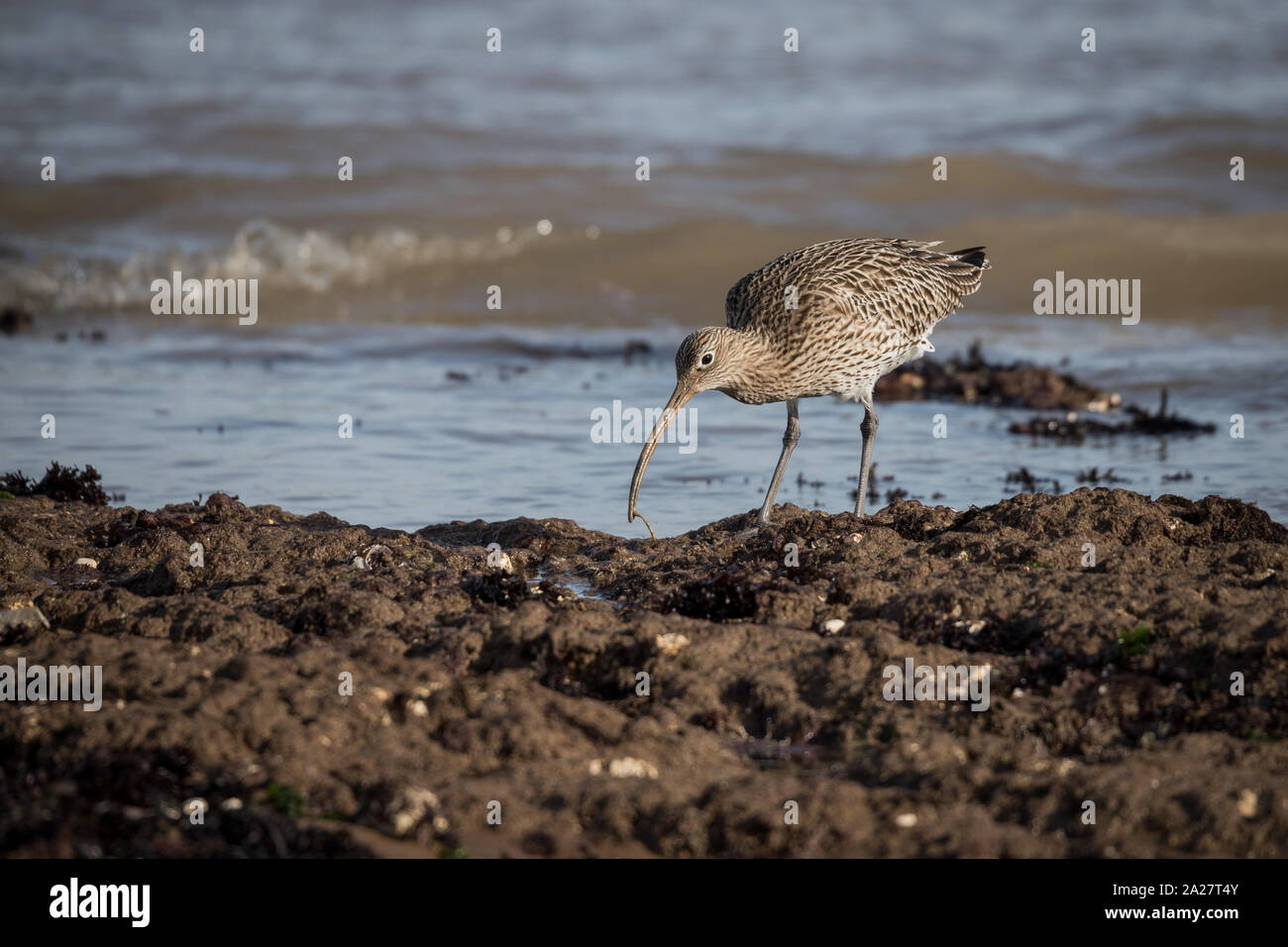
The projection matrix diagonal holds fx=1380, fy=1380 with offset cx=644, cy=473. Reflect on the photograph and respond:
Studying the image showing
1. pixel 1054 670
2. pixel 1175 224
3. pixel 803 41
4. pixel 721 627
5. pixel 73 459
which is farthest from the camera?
pixel 803 41

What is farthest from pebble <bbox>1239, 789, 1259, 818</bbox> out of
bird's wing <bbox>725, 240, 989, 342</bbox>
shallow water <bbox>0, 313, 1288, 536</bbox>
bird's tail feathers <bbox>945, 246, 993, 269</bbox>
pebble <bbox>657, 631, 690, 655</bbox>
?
bird's tail feathers <bbox>945, 246, 993, 269</bbox>

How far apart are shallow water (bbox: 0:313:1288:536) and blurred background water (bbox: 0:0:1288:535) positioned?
5cm

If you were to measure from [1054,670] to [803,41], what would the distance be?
85.4 feet

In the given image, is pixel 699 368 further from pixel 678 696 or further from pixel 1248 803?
pixel 1248 803

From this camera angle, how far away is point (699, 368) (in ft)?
25.5

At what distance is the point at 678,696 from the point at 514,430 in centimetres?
624

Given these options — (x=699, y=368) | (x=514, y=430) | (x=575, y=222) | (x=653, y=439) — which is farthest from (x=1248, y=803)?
(x=575, y=222)

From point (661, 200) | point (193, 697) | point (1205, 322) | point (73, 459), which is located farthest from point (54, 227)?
point (193, 697)

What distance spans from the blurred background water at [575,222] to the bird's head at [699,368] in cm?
105

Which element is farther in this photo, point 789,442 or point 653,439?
point 789,442

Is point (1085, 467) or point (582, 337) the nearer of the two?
point (1085, 467)

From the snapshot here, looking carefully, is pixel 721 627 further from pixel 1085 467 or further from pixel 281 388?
pixel 281 388

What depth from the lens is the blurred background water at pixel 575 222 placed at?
10.5 meters

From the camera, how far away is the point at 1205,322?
1581cm
